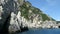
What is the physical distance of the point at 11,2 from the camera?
127 m

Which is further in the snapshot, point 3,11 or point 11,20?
point 11,20

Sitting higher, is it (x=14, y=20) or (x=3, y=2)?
(x=3, y=2)

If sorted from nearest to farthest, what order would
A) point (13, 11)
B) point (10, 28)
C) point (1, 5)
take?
point (1, 5) < point (10, 28) < point (13, 11)

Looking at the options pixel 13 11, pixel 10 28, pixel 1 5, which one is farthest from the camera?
pixel 13 11

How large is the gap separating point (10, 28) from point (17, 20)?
13443mm

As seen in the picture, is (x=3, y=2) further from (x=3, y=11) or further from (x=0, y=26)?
(x=0, y=26)

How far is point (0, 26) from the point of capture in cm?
11469

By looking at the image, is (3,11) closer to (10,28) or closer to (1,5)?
(1,5)

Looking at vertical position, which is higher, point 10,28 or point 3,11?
point 3,11

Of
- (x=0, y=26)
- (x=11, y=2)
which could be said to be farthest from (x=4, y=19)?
(x=11, y=2)

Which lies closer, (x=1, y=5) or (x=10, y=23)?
(x=1, y=5)

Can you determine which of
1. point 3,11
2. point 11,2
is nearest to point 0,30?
point 3,11

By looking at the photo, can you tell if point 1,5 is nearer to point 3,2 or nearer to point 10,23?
point 3,2

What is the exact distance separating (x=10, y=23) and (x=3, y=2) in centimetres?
1558
